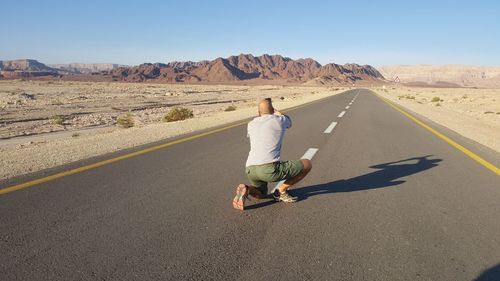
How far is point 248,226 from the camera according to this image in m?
4.50

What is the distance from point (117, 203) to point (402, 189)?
3954 millimetres

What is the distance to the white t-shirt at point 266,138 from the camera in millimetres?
5125

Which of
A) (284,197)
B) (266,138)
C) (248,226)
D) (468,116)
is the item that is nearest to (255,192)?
(284,197)

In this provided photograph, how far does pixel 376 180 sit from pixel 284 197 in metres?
2.04

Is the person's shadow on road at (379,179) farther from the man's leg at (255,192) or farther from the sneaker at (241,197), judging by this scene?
the sneaker at (241,197)

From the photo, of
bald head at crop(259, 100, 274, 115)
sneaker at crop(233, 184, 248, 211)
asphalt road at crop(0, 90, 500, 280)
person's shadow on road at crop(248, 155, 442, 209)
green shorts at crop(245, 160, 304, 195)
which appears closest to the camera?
asphalt road at crop(0, 90, 500, 280)

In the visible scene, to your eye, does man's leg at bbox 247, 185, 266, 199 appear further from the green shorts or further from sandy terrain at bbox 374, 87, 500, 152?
sandy terrain at bbox 374, 87, 500, 152

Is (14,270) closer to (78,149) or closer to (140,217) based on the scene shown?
(140,217)

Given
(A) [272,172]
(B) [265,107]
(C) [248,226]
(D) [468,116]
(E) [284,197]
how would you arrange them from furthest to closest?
(D) [468,116]
(E) [284,197]
(B) [265,107]
(A) [272,172]
(C) [248,226]

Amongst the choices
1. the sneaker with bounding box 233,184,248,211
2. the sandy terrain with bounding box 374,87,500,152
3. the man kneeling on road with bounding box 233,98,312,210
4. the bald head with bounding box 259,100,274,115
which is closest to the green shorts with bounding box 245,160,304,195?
the man kneeling on road with bounding box 233,98,312,210

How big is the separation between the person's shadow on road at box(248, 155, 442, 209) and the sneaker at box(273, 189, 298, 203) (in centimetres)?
11

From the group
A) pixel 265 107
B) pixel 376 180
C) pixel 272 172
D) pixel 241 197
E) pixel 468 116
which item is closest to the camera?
pixel 241 197

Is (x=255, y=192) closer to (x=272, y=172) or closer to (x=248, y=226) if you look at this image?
(x=272, y=172)

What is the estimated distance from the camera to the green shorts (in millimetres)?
5105
